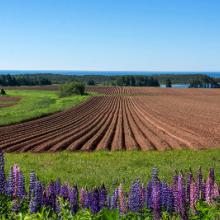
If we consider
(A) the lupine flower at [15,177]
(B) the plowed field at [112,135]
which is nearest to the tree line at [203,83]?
(B) the plowed field at [112,135]

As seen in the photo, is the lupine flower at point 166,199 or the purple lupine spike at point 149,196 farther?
the purple lupine spike at point 149,196

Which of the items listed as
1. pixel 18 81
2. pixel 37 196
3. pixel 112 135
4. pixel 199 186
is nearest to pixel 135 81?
pixel 18 81

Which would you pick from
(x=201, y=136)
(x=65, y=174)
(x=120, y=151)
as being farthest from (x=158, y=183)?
(x=201, y=136)

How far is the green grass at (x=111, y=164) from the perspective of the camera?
15727 millimetres

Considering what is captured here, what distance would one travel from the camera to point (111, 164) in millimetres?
20203

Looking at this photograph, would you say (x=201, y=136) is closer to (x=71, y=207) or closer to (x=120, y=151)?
(x=120, y=151)

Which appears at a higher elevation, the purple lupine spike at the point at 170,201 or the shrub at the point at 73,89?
the purple lupine spike at the point at 170,201

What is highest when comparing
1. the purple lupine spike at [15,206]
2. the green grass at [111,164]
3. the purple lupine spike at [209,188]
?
the purple lupine spike at [15,206]

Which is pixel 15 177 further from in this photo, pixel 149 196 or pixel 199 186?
pixel 199 186

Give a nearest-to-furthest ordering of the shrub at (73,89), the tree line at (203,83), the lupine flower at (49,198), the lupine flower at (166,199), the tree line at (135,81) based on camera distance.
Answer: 1. the lupine flower at (166,199)
2. the lupine flower at (49,198)
3. the shrub at (73,89)
4. the tree line at (135,81)
5. the tree line at (203,83)

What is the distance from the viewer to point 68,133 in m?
35.9

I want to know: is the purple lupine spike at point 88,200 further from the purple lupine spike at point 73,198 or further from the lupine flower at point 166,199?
the lupine flower at point 166,199

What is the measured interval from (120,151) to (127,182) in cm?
1168

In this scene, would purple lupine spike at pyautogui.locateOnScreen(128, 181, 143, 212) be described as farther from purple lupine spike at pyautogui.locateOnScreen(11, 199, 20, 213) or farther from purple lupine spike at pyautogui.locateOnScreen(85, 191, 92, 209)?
purple lupine spike at pyautogui.locateOnScreen(11, 199, 20, 213)
